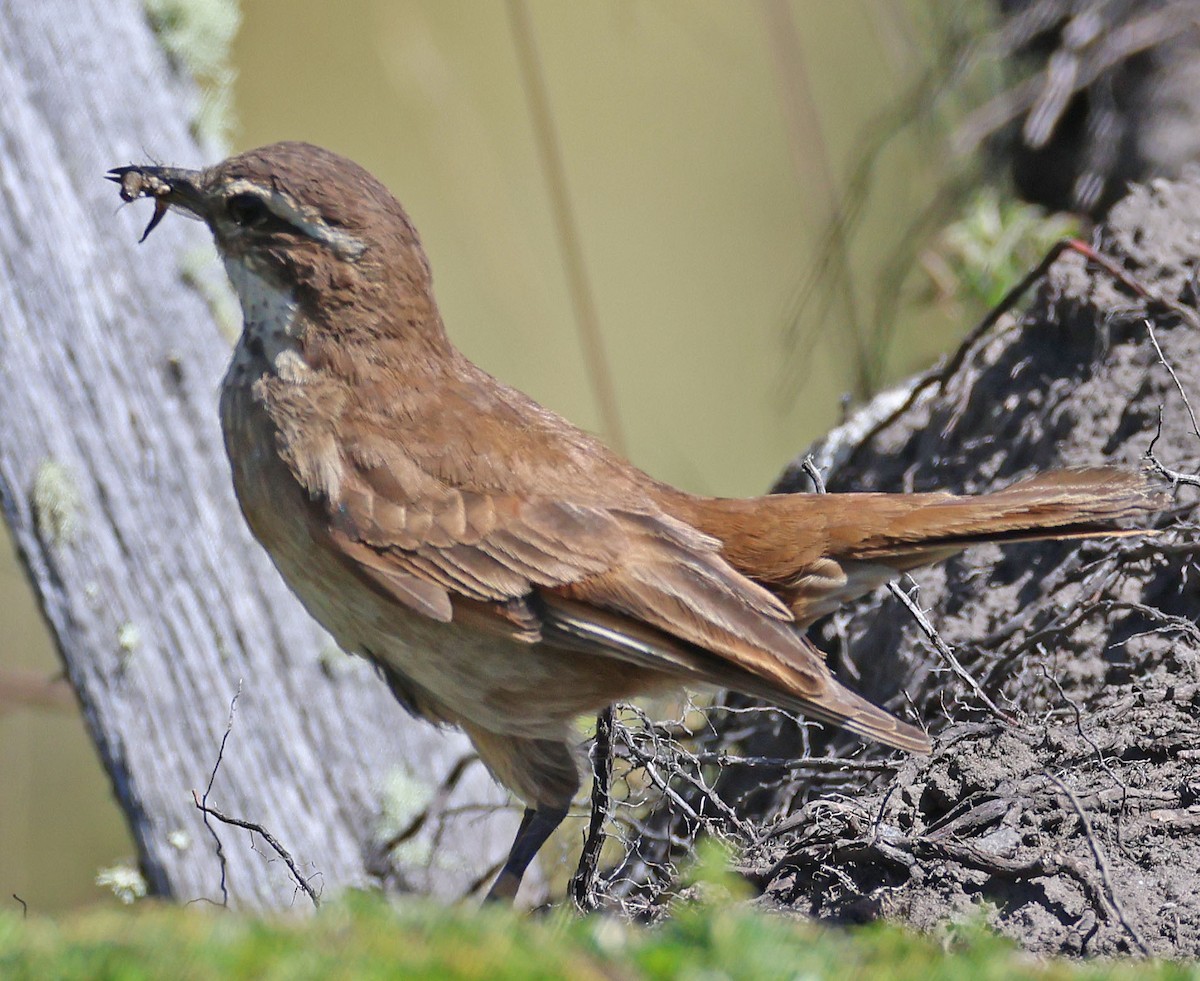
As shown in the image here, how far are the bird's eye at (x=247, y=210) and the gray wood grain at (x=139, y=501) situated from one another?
123 centimetres

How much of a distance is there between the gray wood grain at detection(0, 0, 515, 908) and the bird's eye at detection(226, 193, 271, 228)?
1234 millimetres

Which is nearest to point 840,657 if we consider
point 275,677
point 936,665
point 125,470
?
point 936,665

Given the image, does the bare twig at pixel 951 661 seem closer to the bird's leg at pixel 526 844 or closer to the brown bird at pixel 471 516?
the brown bird at pixel 471 516

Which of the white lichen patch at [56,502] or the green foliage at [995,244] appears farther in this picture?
the green foliage at [995,244]

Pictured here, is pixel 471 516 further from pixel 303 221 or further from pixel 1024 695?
pixel 1024 695

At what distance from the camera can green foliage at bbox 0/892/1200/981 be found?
5.68 ft

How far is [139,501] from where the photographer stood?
14.5ft

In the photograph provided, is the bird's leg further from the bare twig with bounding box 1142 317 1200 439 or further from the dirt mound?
the bare twig with bounding box 1142 317 1200 439

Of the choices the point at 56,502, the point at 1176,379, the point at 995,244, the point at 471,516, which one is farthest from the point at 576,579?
the point at 995,244

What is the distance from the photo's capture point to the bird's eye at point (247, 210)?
3.33 m

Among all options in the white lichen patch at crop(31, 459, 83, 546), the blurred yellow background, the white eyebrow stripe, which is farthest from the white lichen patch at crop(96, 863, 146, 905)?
the blurred yellow background

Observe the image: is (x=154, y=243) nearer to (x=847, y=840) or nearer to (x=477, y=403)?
(x=477, y=403)

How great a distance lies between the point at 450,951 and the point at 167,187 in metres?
2.41

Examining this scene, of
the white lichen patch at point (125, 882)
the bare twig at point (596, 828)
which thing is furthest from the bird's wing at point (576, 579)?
the white lichen patch at point (125, 882)
